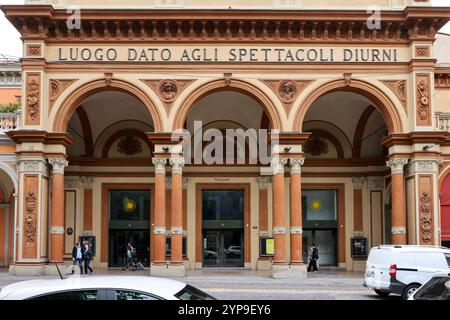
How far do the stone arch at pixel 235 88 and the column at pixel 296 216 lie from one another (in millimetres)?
1853

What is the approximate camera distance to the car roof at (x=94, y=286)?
25.1ft

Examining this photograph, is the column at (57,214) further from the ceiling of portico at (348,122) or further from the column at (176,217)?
the ceiling of portico at (348,122)

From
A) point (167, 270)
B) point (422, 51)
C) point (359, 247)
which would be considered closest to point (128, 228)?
point (167, 270)

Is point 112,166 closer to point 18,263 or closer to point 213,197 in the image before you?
point 213,197

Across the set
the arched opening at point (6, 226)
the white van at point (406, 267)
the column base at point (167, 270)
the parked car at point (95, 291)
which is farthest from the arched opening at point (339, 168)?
the parked car at point (95, 291)

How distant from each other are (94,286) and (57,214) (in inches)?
795

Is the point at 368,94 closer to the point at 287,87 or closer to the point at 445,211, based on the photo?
the point at 287,87

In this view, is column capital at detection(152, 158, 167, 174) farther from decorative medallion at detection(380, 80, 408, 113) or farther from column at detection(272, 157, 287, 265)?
decorative medallion at detection(380, 80, 408, 113)

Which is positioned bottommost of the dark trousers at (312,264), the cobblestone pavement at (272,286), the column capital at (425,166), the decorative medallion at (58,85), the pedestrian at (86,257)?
the cobblestone pavement at (272,286)

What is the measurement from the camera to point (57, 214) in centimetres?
2714

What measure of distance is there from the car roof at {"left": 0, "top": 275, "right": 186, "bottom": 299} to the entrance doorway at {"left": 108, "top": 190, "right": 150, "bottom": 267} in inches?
982

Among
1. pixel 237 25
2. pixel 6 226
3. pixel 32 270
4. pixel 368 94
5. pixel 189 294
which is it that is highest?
pixel 237 25

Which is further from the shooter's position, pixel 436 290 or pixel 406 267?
pixel 406 267
